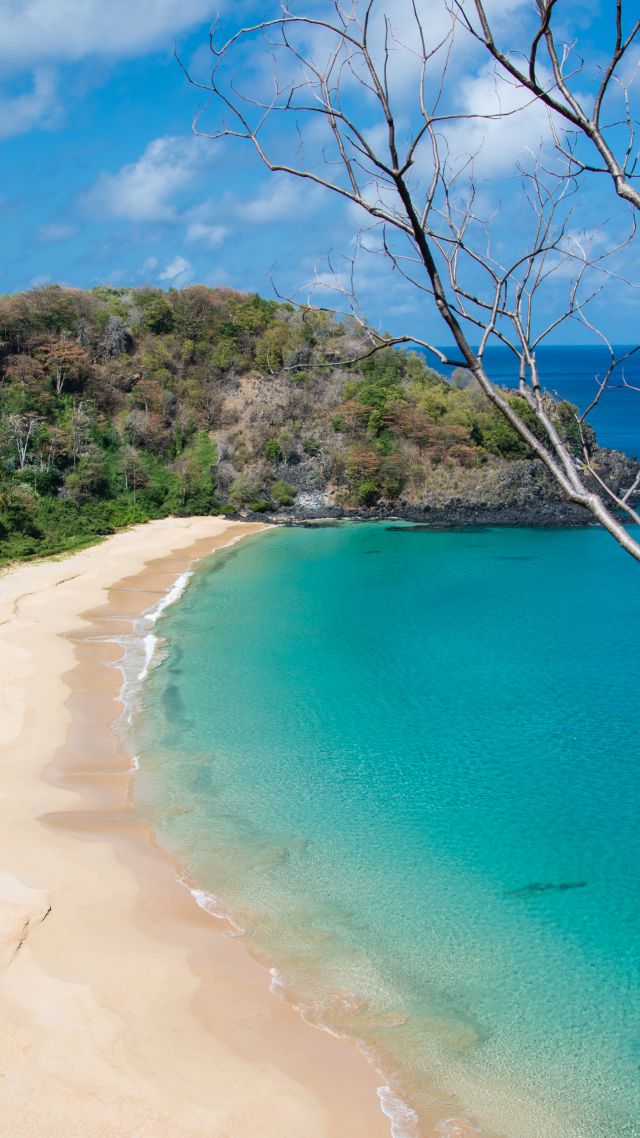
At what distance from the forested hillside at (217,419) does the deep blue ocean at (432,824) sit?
53.3 ft

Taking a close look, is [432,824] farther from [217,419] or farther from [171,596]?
[217,419]

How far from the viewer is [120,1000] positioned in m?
9.09

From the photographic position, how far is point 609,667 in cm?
2072

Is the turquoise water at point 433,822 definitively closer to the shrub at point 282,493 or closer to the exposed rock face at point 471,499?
the exposed rock face at point 471,499

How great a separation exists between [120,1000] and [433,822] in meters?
5.84

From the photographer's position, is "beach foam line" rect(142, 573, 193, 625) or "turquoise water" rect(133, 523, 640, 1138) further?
"beach foam line" rect(142, 573, 193, 625)

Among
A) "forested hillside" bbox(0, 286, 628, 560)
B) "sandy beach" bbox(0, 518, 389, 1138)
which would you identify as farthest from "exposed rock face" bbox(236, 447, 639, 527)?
"sandy beach" bbox(0, 518, 389, 1138)

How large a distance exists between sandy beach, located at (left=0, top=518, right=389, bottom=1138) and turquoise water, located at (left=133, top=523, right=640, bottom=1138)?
549 mm

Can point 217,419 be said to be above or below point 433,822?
above

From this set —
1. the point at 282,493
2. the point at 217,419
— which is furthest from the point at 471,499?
the point at 217,419

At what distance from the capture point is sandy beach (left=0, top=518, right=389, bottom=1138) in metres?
7.70

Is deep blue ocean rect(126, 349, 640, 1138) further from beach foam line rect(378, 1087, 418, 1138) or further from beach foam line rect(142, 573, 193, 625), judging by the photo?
beach foam line rect(142, 573, 193, 625)

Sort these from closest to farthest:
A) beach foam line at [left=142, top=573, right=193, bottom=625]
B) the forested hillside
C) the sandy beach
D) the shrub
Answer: the sandy beach
beach foam line at [left=142, top=573, right=193, bottom=625]
the forested hillside
the shrub

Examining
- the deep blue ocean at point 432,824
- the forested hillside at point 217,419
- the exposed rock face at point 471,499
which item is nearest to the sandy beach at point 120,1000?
the deep blue ocean at point 432,824
